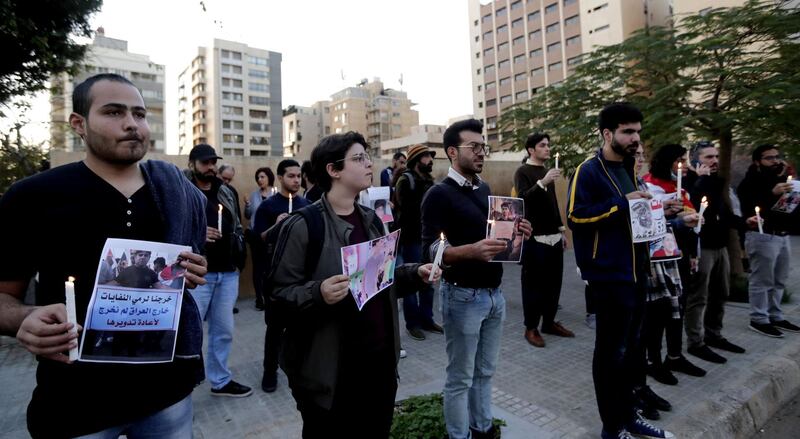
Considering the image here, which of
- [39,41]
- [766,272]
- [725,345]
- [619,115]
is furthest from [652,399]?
[39,41]

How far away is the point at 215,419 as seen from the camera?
3.58 m

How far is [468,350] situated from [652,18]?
58.2m

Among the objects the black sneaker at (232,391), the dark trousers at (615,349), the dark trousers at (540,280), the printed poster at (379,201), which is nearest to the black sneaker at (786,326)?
the dark trousers at (540,280)

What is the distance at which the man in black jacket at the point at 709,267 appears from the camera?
4707 millimetres

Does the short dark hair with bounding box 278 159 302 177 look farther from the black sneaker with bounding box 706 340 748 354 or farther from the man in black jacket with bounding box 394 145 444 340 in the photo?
the black sneaker with bounding box 706 340 748 354

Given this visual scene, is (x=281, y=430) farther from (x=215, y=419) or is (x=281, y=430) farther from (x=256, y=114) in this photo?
(x=256, y=114)

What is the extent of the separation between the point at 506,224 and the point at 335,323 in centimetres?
126

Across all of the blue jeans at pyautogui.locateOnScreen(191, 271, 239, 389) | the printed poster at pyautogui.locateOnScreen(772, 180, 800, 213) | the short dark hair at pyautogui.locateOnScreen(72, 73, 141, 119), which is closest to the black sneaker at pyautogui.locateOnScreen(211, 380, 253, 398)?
the blue jeans at pyautogui.locateOnScreen(191, 271, 239, 389)

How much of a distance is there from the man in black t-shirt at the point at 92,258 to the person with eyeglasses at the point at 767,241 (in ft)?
21.0

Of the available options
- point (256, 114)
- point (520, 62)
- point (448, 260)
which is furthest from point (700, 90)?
point (256, 114)

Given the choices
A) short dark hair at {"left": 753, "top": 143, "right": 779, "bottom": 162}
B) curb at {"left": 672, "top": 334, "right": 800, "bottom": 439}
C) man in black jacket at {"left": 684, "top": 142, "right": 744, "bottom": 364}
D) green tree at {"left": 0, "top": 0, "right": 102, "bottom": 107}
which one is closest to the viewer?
curb at {"left": 672, "top": 334, "right": 800, "bottom": 439}

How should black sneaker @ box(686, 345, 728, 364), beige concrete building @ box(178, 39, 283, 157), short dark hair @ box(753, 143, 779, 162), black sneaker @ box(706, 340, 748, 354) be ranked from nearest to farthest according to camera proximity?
black sneaker @ box(686, 345, 728, 364)
black sneaker @ box(706, 340, 748, 354)
short dark hair @ box(753, 143, 779, 162)
beige concrete building @ box(178, 39, 283, 157)

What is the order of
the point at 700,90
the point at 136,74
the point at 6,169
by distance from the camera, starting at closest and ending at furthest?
the point at 700,90, the point at 6,169, the point at 136,74

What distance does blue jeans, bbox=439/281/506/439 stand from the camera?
2.83m
